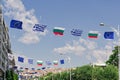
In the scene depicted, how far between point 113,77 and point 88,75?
1079cm

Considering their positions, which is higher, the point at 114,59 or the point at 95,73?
the point at 114,59

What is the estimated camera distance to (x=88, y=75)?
13475 centimetres

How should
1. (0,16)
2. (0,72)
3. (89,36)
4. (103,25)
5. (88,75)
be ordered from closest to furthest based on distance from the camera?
(103,25), (89,36), (0,16), (0,72), (88,75)

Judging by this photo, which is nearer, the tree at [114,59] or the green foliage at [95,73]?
the green foliage at [95,73]

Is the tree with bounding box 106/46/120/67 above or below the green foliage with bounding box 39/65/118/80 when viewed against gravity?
above

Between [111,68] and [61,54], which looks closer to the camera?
[61,54]

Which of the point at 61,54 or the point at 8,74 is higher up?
the point at 61,54

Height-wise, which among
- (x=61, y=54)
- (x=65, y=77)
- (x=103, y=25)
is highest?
(x=103, y=25)

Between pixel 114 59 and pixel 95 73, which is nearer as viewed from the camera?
pixel 95 73

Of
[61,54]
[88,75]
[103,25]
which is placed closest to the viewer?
[103,25]

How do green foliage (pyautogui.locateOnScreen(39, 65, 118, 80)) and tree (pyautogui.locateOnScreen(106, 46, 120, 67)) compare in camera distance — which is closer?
green foliage (pyautogui.locateOnScreen(39, 65, 118, 80))

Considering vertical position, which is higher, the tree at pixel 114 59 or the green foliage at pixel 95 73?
the tree at pixel 114 59

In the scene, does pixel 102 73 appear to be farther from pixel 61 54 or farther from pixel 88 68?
pixel 61 54

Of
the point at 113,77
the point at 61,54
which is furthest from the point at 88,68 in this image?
the point at 61,54
